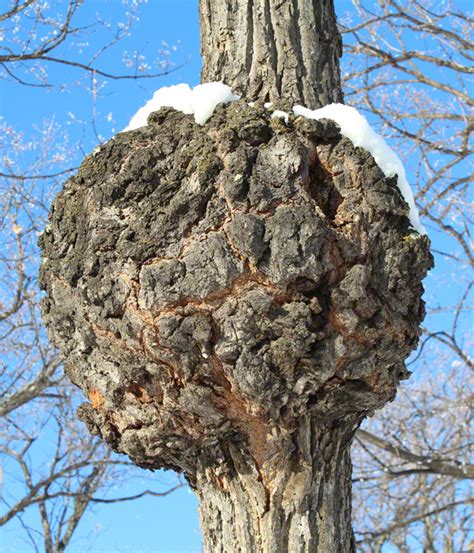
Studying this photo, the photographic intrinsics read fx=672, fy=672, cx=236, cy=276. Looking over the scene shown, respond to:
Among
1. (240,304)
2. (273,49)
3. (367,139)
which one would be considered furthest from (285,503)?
(273,49)

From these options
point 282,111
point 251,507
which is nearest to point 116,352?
A: point 251,507

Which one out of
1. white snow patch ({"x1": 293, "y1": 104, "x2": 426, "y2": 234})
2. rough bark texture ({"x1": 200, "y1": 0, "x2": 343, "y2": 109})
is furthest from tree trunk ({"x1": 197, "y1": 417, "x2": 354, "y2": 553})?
rough bark texture ({"x1": 200, "y1": 0, "x2": 343, "y2": 109})

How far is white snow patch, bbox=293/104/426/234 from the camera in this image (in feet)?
6.10

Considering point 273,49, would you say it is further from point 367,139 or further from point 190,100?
point 367,139

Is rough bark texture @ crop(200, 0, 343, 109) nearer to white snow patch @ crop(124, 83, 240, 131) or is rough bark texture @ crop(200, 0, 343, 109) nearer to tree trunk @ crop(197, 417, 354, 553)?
white snow patch @ crop(124, 83, 240, 131)

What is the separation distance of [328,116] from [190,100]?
1.32 ft

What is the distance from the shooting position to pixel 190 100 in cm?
195

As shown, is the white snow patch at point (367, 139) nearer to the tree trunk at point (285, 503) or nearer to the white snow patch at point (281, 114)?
the white snow patch at point (281, 114)

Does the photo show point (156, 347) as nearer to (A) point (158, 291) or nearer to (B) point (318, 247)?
(A) point (158, 291)

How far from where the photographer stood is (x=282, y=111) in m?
1.88

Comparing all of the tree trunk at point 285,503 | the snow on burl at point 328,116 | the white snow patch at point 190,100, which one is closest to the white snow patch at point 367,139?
the snow on burl at point 328,116

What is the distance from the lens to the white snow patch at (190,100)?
1909mm

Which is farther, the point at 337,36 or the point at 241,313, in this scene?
the point at 337,36

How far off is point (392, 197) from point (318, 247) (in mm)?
312
